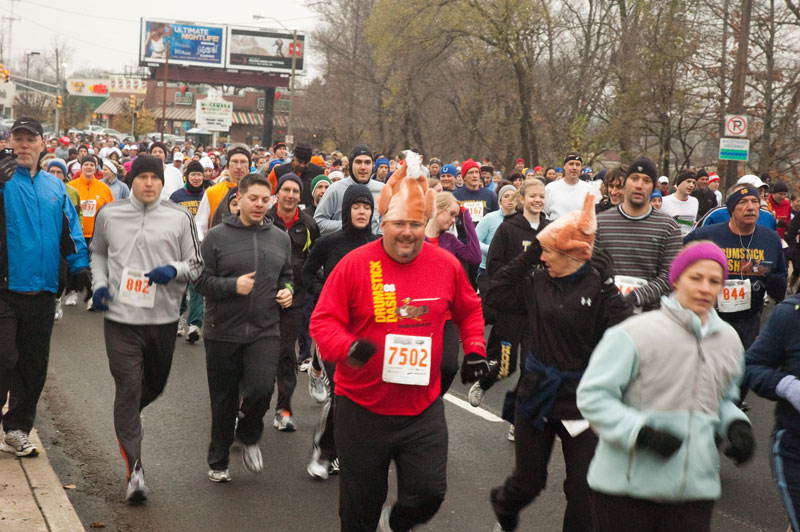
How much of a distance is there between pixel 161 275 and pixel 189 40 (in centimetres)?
9301

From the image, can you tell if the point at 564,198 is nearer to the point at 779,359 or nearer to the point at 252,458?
the point at 252,458

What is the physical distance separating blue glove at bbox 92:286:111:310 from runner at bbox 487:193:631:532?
273 centimetres

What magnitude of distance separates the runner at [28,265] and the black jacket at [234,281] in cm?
90

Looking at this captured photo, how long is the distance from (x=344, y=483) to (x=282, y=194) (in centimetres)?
373

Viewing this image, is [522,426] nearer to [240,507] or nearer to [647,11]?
[240,507]

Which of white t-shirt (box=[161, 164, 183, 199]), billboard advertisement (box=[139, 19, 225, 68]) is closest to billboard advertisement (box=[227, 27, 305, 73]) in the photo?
billboard advertisement (box=[139, 19, 225, 68])

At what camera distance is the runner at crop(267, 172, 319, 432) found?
775 centimetres

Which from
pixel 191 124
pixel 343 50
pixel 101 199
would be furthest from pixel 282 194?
pixel 191 124

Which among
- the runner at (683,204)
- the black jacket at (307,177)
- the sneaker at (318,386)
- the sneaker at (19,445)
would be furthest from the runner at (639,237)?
the runner at (683,204)

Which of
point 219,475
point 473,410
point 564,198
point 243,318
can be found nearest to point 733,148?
point 564,198

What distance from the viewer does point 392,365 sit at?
4602mm

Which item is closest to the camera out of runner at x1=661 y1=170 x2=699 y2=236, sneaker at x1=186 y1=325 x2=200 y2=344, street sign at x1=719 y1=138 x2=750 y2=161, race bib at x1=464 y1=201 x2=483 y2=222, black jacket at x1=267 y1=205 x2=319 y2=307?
black jacket at x1=267 y1=205 x2=319 y2=307

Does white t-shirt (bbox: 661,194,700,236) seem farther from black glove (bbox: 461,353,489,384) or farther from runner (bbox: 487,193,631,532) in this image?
black glove (bbox: 461,353,489,384)

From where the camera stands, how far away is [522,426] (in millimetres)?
4977
